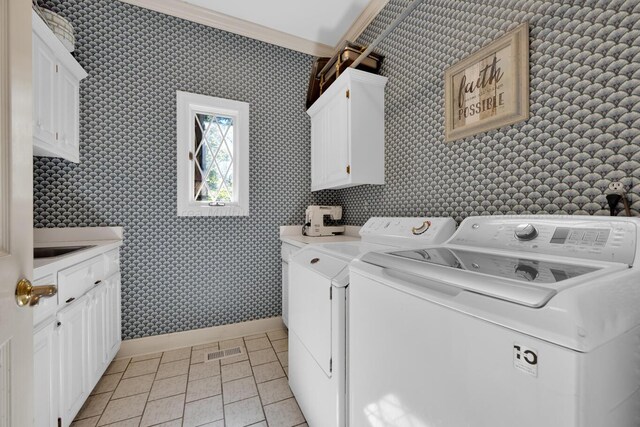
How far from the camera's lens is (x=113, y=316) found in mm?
1917

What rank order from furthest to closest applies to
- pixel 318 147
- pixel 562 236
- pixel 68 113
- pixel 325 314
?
pixel 318 147
pixel 68 113
pixel 325 314
pixel 562 236

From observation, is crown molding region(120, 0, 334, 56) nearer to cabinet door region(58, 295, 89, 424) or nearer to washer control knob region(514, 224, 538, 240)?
cabinet door region(58, 295, 89, 424)

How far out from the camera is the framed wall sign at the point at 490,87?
3.97ft

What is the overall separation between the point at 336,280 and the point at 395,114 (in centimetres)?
151

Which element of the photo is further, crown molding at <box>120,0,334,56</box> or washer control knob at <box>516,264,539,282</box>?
crown molding at <box>120,0,334,56</box>

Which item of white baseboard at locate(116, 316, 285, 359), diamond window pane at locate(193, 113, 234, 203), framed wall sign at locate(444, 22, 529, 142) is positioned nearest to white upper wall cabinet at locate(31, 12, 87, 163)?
diamond window pane at locate(193, 113, 234, 203)

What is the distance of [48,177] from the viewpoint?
6.31 feet

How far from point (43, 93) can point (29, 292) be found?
1.59 meters

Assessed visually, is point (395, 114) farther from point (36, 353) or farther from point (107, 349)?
point (107, 349)

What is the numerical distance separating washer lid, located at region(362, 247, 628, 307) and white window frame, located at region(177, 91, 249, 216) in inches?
73.9

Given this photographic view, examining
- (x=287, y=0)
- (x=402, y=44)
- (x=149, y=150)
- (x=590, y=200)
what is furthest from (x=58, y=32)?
(x=590, y=200)

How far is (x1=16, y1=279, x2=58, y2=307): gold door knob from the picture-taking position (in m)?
0.62

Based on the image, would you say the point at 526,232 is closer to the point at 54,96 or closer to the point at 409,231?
the point at 409,231

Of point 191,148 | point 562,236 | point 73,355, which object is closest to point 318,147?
point 191,148
